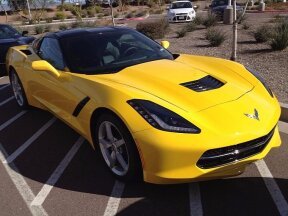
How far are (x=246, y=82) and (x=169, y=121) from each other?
1.28m

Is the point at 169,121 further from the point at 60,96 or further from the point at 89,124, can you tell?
the point at 60,96

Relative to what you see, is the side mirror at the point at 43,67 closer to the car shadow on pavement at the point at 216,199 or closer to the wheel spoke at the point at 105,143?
the wheel spoke at the point at 105,143

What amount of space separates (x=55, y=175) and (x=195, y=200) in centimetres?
155

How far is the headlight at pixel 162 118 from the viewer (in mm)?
3290

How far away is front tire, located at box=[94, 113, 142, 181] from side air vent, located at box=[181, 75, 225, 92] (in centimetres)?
81

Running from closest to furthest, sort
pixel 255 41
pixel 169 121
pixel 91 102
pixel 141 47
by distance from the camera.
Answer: pixel 169 121
pixel 91 102
pixel 141 47
pixel 255 41

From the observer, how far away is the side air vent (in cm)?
387

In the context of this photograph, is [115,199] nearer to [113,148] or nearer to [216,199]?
[113,148]

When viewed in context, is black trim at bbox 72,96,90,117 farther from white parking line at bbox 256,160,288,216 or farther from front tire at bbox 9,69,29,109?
front tire at bbox 9,69,29,109

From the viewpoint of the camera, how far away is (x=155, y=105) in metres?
3.48

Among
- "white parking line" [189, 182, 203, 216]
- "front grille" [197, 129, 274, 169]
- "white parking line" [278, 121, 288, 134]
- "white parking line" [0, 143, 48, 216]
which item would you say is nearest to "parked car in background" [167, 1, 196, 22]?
"white parking line" [278, 121, 288, 134]

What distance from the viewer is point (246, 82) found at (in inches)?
165

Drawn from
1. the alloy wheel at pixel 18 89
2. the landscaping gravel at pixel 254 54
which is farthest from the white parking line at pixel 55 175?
the landscaping gravel at pixel 254 54

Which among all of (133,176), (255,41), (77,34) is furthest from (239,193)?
(255,41)
